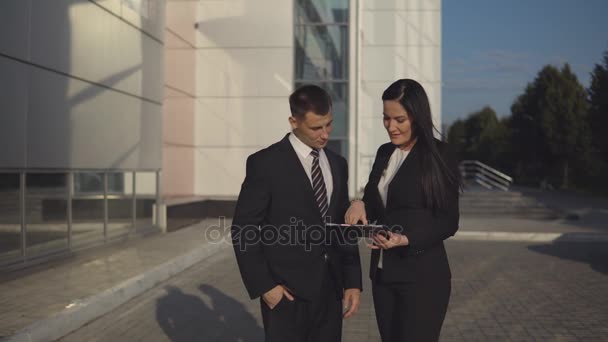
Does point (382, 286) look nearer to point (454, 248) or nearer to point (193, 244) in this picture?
point (193, 244)

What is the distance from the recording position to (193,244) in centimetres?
1223

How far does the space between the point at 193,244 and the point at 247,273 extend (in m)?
9.40

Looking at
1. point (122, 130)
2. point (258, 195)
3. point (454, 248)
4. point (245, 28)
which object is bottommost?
point (454, 248)

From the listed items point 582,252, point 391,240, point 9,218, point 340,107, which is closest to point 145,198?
point 9,218

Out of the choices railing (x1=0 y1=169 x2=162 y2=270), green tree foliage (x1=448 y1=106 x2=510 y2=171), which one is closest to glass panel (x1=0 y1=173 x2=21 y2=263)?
railing (x1=0 y1=169 x2=162 y2=270)

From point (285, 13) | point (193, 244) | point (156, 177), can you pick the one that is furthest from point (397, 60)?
point (193, 244)

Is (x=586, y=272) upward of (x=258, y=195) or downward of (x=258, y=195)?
downward

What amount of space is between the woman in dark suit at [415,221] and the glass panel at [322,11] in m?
17.9

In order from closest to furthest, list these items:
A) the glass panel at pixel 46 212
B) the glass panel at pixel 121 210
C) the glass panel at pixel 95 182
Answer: the glass panel at pixel 46 212
the glass panel at pixel 95 182
the glass panel at pixel 121 210

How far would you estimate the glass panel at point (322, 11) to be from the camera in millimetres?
20438

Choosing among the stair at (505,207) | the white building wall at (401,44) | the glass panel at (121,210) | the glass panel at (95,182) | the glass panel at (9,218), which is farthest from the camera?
the white building wall at (401,44)

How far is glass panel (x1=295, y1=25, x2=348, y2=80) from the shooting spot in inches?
805

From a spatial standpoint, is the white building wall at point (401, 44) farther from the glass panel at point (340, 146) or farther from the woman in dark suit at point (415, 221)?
the woman in dark suit at point (415, 221)

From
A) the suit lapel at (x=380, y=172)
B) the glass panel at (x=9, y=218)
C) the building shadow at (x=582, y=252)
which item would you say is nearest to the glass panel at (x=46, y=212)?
the glass panel at (x=9, y=218)
